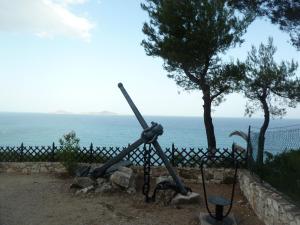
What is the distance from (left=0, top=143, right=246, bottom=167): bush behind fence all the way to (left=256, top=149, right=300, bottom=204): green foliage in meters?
2.04

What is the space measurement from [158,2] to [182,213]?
9296 mm

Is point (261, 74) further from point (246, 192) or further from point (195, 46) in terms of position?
point (246, 192)

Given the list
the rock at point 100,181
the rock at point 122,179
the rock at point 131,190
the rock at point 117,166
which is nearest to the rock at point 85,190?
the rock at point 100,181

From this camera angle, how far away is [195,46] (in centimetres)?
1382

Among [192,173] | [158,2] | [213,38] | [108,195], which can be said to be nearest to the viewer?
[108,195]

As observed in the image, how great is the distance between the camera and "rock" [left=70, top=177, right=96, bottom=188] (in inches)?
425

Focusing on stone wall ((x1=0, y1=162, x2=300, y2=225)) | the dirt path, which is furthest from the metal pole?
stone wall ((x1=0, y1=162, x2=300, y2=225))

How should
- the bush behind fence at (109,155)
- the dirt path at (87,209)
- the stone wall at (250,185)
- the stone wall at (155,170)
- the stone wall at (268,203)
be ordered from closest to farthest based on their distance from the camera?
the stone wall at (268,203) < the stone wall at (250,185) < the dirt path at (87,209) < the stone wall at (155,170) < the bush behind fence at (109,155)

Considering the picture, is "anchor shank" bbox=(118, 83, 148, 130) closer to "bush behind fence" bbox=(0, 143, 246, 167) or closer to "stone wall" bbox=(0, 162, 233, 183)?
"bush behind fence" bbox=(0, 143, 246, 167)

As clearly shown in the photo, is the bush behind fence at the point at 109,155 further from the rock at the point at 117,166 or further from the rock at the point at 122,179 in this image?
A: the rock at the point at 122,179

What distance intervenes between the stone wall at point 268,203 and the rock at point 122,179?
3263mm

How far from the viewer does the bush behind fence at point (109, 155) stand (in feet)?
40.9

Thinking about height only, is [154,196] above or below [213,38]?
below

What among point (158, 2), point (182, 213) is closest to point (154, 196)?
point (182, 213)
